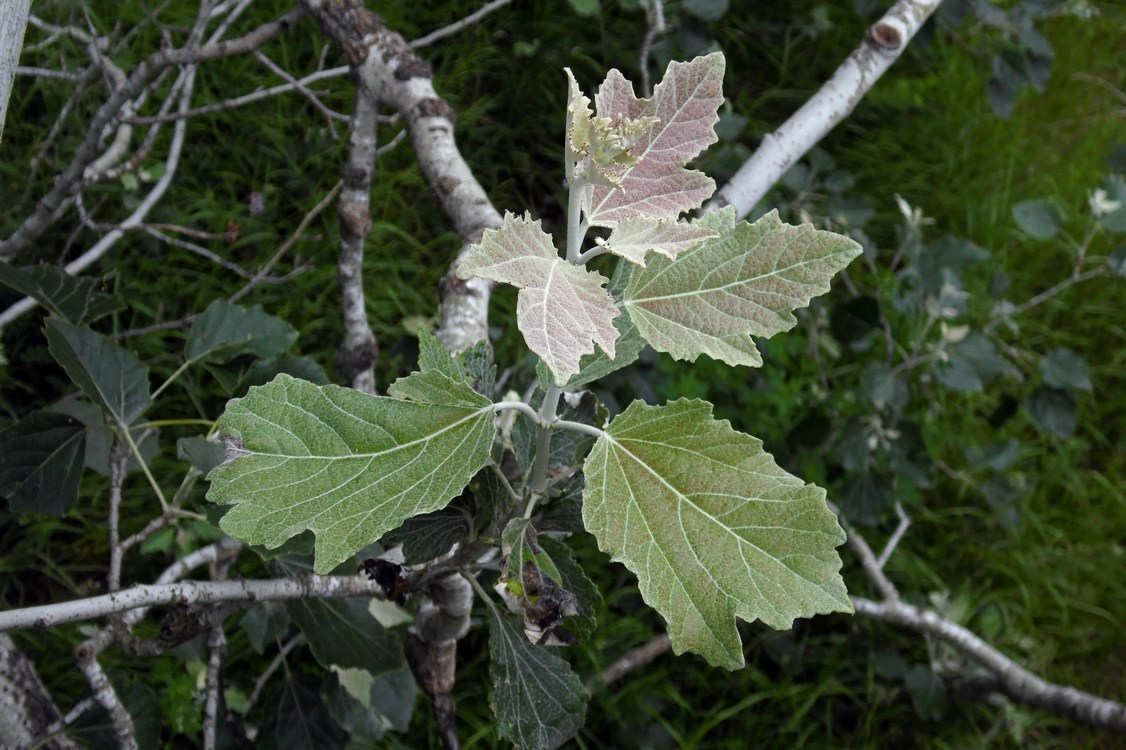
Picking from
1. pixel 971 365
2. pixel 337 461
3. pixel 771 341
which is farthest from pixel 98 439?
pixel 971 365

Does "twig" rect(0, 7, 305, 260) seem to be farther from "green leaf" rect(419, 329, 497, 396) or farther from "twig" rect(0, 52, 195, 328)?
"green leaf" rect(419, 329, 497, 396)

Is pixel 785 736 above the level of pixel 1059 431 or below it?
below

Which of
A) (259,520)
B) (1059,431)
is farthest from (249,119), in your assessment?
(1059,431)

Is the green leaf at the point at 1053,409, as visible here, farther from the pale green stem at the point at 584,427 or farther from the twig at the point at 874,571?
the pale green stem at the point at 584,427

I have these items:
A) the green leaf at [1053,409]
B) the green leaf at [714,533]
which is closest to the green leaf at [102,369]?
the green leaf at [714,533]

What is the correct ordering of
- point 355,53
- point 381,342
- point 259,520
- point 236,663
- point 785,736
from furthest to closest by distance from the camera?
point 381,342
point 785,736
point 236,663
point 355,53
point 259,520

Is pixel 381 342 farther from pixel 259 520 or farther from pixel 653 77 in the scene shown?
pixel 259 520

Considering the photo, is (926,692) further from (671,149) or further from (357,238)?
(671,149)

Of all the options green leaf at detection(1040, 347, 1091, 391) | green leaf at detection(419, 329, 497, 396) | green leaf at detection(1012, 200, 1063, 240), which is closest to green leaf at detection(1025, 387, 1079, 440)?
green leaf at detection(1040, 347, 1091, 391)
